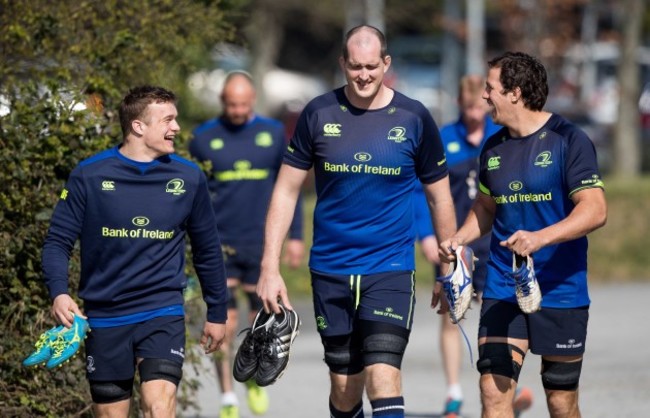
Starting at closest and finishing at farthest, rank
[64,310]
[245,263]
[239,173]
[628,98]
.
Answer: [64,310] → [239,173] → [245,263] → [628,98]

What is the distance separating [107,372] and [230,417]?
311 centimetres

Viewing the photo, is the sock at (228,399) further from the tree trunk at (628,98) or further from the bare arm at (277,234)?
the tree trunk at (628,98)

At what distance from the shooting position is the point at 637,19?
24.8 metres

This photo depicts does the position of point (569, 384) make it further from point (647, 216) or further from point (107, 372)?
point (647, 216)

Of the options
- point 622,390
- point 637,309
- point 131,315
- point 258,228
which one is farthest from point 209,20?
point 637,309

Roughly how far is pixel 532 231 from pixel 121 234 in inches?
76.9

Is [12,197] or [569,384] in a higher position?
[12,197]

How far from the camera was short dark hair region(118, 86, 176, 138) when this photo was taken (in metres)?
6.56

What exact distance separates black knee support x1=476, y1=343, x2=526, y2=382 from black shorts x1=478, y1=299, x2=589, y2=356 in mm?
62

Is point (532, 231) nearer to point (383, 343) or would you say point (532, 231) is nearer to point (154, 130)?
point (383, 343)

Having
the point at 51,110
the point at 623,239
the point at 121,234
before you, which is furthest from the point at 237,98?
the point at 623,239

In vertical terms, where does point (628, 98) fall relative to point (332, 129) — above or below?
below

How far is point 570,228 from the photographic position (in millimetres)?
6383

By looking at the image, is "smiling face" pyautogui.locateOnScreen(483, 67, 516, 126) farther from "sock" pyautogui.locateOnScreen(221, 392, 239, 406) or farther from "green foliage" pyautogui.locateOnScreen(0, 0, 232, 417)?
"sock" pyautogui.locateOnScreen(221, 392, 239, 406)
